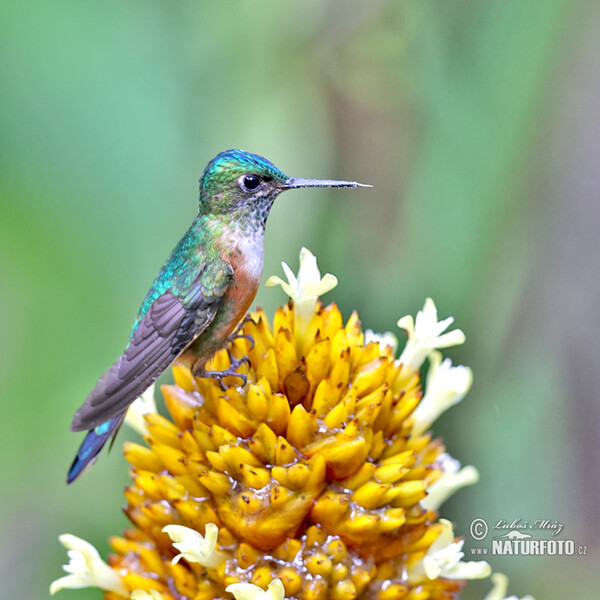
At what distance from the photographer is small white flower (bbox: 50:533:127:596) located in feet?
2.41

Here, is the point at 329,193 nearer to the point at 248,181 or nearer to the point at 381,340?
the point at 381,340

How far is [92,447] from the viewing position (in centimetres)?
74

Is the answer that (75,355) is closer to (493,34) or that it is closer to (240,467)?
(240,467)

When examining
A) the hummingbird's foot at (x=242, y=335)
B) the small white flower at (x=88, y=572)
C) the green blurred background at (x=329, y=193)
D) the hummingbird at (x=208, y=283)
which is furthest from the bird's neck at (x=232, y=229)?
the green blurred background at (x=329, y=193)

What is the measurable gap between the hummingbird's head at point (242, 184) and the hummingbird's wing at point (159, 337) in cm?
5

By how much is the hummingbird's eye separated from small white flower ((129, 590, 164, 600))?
38 cm

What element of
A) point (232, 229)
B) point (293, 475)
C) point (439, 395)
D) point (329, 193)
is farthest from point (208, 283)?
point (329, 193)

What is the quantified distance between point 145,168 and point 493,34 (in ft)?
1.92

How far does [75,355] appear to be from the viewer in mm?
1203

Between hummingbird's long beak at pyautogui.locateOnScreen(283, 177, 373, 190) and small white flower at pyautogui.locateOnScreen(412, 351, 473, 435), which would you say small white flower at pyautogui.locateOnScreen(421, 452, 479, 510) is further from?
hummingbird's long beak at pyautogui.locateOnScreen(283, 177, 373, 190)

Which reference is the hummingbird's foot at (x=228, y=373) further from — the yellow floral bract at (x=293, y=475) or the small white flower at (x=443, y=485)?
the small white flower at (x=443, y=485)

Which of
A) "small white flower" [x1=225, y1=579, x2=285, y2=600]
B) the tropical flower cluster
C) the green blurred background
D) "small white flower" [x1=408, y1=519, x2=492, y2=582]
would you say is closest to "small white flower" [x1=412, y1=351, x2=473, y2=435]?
the tropical flower cluster

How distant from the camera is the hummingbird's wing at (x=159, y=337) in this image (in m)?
0.64

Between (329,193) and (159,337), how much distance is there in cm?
64
